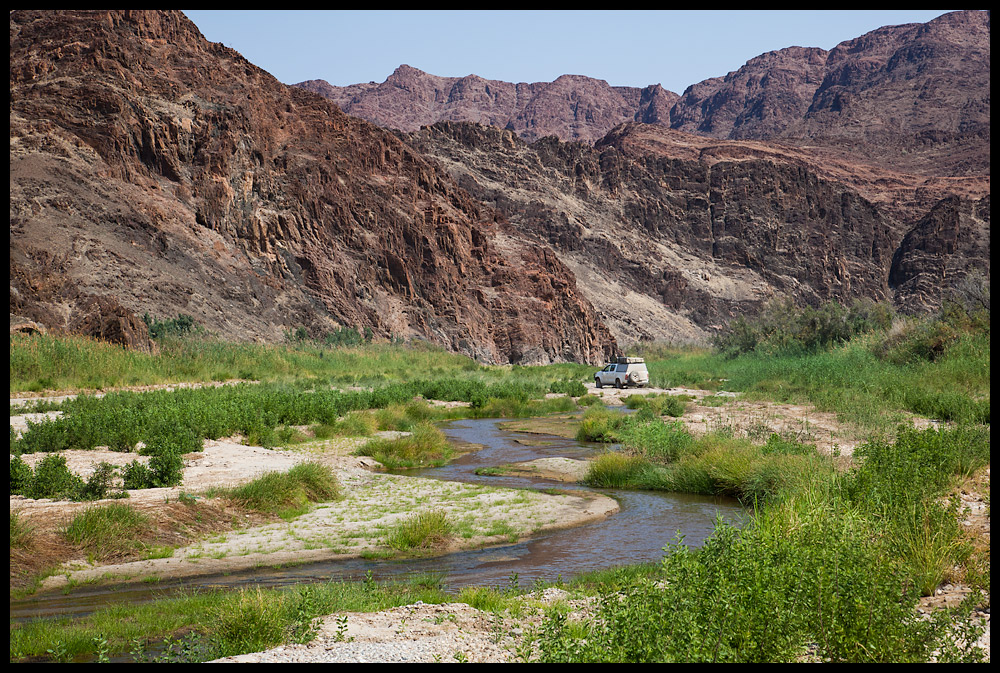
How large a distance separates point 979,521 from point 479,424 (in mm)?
19813

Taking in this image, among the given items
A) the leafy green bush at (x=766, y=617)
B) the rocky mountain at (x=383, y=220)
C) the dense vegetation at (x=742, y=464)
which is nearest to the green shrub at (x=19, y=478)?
the dense vegetation at (x=742, y=464)

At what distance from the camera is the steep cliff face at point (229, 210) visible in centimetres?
4531

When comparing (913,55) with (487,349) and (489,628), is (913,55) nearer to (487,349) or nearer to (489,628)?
(487,349)

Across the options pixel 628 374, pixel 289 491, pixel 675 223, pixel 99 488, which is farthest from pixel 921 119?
pixel 99 488

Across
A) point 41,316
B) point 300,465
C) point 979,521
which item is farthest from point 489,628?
point 41,316

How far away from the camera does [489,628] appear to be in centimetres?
627

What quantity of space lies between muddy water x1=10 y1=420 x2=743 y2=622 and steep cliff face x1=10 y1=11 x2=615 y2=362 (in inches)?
1400

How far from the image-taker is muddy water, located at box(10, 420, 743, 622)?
7.88 m

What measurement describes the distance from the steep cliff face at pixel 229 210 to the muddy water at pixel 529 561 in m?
Result: 35.6

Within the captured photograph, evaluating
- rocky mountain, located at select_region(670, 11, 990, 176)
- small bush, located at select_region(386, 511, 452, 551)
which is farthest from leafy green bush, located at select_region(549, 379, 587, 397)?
rocky mountain, located at select_region(670, 11, 990, 176)

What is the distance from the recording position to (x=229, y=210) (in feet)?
180

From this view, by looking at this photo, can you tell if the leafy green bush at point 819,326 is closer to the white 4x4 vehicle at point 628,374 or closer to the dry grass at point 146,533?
the white 4x4 vehicle at point 628,374

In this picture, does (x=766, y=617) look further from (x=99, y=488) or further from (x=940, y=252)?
(x=940, y=252)

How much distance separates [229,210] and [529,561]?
50.9 m
